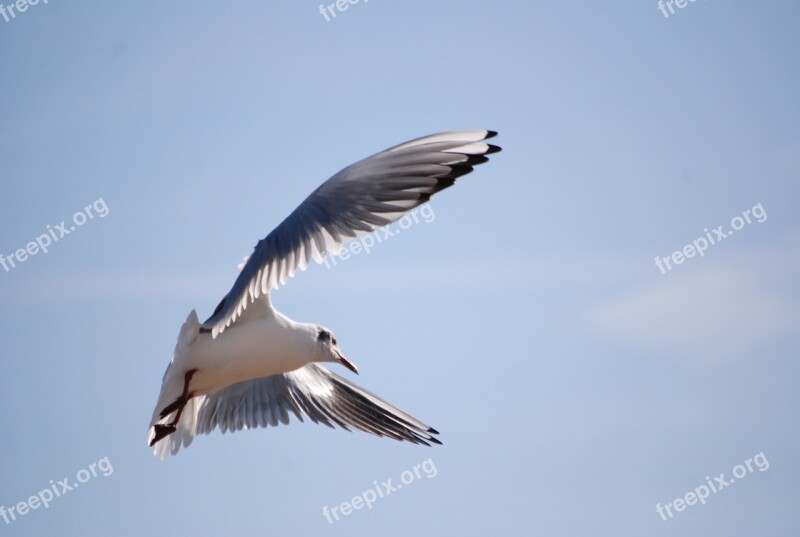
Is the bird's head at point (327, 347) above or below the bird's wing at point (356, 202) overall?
below

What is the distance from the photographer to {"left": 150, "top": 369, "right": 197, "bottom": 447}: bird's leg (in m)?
5.45

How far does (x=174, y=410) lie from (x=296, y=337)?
2.10 feet

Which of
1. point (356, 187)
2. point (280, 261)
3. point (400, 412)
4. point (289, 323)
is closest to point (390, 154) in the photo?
point (356, 187)

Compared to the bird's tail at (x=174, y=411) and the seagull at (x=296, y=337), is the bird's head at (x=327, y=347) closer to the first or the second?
the seagull at (x=296, y=337)

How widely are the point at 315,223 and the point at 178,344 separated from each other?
1012 millimetres

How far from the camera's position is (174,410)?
18.2ft

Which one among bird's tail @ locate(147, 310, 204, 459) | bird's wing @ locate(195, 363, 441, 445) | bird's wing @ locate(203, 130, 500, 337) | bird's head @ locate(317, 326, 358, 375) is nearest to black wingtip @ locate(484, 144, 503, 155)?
bird's wing @ locate(203, 130, 500, 337)

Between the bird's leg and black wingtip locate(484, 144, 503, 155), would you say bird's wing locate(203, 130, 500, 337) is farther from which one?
the bird's leg

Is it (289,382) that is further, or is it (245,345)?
(289,382)

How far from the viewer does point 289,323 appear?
549cm

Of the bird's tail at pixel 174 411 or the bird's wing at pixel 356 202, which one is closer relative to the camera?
the bird's wing at pixel 356 202

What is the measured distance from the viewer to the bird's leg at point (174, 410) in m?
5.45

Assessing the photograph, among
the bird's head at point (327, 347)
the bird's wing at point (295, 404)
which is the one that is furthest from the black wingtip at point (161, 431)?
the bird's head at point (327, 347)

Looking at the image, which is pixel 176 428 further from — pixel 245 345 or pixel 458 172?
pixel 458 172
